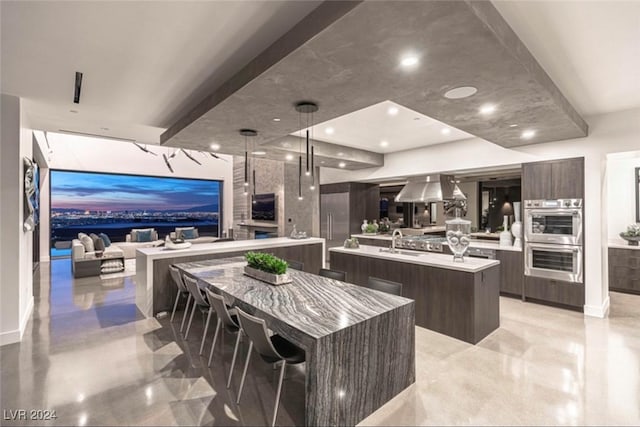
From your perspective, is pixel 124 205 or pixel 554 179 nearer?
pixel 554 179

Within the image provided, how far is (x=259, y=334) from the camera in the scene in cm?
196

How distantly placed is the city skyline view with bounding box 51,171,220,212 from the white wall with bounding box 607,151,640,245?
11.7 meters

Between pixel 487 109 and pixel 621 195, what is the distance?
460 cm

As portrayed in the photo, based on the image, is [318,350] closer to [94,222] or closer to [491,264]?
[491,264]

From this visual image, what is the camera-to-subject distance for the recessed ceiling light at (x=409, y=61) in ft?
6.78

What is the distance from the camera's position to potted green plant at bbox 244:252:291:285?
120 inches

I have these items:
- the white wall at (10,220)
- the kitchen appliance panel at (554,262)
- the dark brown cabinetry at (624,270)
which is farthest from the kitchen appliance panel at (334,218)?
the white wall at (10,220)

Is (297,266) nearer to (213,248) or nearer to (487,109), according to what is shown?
(213,248)

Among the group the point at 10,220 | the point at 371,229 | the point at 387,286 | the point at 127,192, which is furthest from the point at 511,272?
the point at 127,192

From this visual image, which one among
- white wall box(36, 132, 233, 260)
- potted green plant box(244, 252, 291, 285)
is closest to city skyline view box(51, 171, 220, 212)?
white wall box(36, 132, 233, 260)

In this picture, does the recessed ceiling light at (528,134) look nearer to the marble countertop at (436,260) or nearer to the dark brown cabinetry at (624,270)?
the marble countertop at (436,260)

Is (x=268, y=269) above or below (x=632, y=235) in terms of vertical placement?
below

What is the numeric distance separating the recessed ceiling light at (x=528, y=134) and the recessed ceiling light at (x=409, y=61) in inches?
105

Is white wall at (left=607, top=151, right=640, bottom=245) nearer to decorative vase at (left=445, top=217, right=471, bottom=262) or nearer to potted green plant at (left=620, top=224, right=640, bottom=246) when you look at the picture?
potted green plant at (left=620, top=224, right=640, bottom=246)
